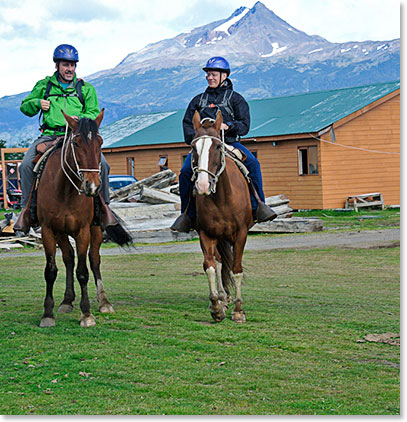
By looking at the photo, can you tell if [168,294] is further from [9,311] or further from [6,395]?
[6,395]

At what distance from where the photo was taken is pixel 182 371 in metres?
6.87

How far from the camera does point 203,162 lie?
862 centimetres

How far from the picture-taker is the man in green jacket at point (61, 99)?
970 centimetres

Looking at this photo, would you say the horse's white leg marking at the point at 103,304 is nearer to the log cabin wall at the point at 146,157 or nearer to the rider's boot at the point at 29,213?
the rider's boot at the point at 29,213

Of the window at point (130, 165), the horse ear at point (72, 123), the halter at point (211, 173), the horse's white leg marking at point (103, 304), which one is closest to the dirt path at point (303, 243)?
the horse's white leg marking at point (103, 304)

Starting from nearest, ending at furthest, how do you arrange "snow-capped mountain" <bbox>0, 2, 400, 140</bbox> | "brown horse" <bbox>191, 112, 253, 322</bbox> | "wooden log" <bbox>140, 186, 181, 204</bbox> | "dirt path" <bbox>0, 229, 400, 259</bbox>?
"brown horse" <bbox>191, 112, 253, 322</bbox> < "dirt path" <bbox>0, 229, 400, 259</bbox> < "wooden log" <bbox>140, 186, 181, 204</bbox> < "snow-capped mountain" <bbox>0, 2, 400, 140</bbox>

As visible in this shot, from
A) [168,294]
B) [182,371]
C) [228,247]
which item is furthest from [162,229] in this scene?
[182,371]

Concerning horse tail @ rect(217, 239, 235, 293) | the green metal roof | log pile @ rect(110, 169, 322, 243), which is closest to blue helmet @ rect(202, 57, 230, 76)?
horse tail @ rect(217, 239, 235, 293)

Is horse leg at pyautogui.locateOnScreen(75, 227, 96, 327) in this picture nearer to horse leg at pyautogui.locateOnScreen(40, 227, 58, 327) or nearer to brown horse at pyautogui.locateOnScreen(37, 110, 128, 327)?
brown horse at pyautogui.locateOnScreen(37, 110, 128, 327)

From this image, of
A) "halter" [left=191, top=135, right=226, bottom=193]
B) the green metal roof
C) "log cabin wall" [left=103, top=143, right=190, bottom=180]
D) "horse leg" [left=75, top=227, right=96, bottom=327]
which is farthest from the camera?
"log cabin wall" [left=103, top=143, right=190, bottom=180]

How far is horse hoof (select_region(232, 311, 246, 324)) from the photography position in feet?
30.3

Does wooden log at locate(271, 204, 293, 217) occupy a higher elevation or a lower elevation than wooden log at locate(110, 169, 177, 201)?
lower

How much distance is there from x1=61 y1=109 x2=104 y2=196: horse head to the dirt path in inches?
419

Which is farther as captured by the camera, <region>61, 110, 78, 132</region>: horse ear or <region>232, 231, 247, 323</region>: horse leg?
<region>232, 231, 247, 323</region>: horse leg
